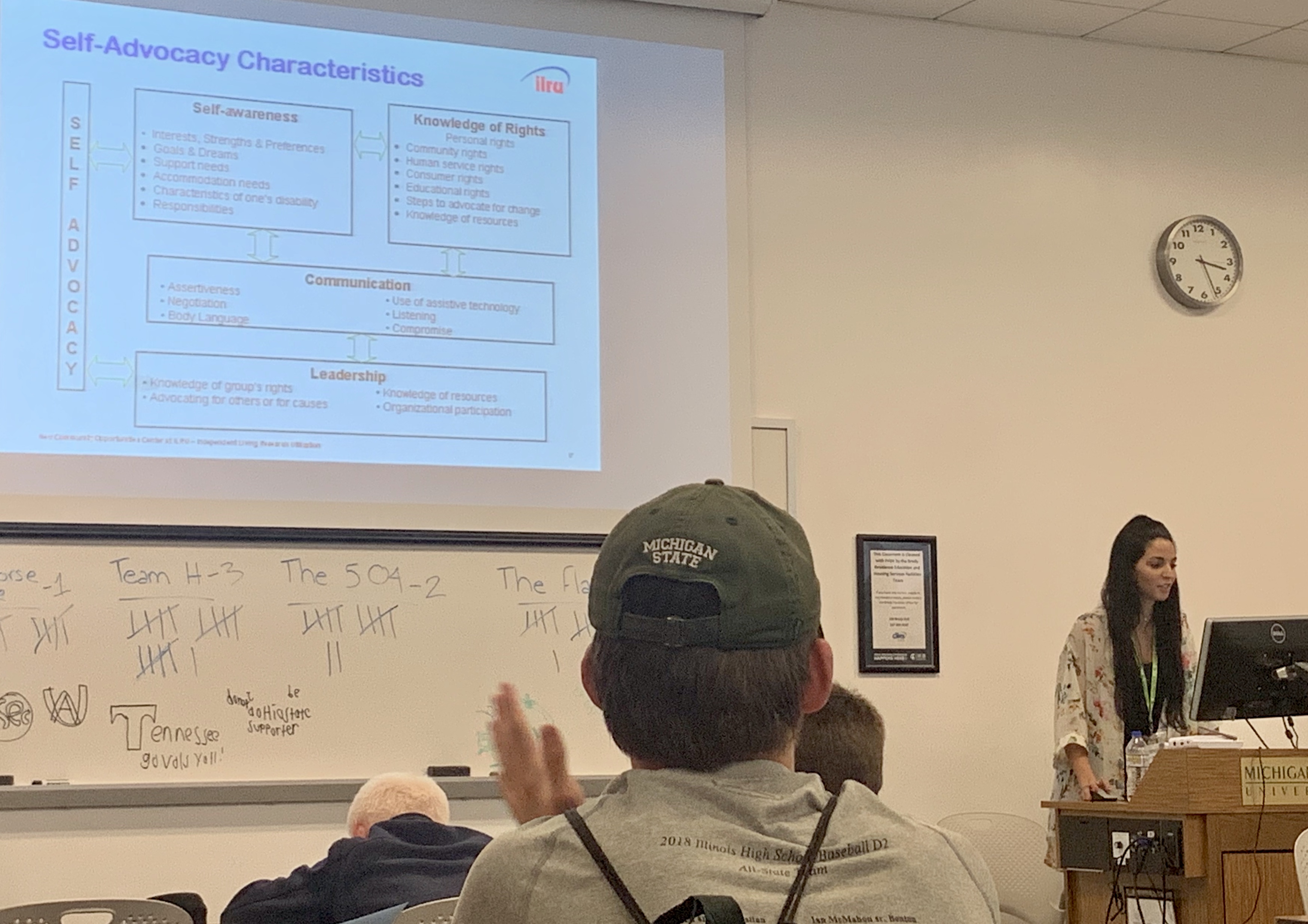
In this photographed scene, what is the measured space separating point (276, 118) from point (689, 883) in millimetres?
3760

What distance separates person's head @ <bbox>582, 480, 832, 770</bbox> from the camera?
3.51 ft

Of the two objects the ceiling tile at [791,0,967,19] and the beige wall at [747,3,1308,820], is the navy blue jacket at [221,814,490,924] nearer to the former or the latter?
the beige wall at [747,3,1308,820]

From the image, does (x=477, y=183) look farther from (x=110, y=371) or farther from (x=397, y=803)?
(x=397, y=803)

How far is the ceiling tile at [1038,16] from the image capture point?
507 centimetres

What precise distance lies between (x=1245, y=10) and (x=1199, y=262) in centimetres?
87

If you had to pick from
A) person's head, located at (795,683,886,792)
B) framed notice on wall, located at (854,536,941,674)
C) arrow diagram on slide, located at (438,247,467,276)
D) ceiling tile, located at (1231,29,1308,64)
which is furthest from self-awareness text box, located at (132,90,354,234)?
ceiling tile, located at (1231,29,1308,64)

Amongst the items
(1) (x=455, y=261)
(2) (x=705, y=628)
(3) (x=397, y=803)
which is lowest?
(3) (x=397, y=803)

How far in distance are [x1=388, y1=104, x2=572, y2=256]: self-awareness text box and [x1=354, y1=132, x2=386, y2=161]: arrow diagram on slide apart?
0.03 meters

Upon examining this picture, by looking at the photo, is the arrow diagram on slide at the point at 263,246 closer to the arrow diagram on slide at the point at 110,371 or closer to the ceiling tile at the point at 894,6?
the arrow diagram on slide at the point at 110,371

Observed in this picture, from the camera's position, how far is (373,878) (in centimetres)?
269

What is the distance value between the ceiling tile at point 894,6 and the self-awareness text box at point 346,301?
55.9 inches

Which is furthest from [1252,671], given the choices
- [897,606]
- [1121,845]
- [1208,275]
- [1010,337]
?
[1208,275]

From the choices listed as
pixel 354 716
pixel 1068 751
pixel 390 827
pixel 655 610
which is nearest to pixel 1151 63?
pixel 1068 751

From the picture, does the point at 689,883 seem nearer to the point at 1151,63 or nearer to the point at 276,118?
the point at 276,118
